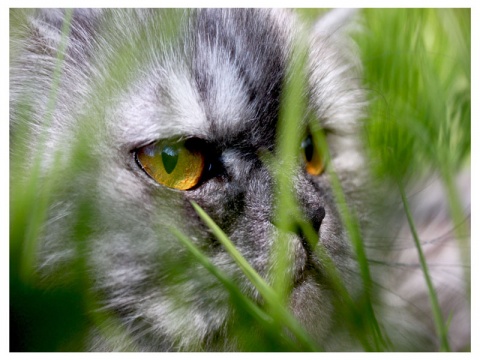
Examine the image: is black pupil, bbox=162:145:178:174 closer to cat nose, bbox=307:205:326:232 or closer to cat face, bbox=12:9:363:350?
cat face, bbox=12:9:363:350

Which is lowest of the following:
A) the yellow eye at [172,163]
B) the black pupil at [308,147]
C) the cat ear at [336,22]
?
the yellow eye at [172,163]

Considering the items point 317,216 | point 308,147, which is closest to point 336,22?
point 308,147

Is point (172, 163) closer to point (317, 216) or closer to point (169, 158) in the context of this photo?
point (169, 158)

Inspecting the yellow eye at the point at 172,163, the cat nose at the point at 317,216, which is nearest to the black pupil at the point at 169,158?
the yellow eye at the point at 172,163

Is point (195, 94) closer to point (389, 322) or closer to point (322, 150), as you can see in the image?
point (322, 150)

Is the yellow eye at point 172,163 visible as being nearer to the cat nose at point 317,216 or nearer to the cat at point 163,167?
the cat at point 163,167

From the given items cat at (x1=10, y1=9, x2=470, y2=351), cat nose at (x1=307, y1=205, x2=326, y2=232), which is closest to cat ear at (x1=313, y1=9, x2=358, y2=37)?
cat at (x1=10, y1=9, x2=470, y2=351)
